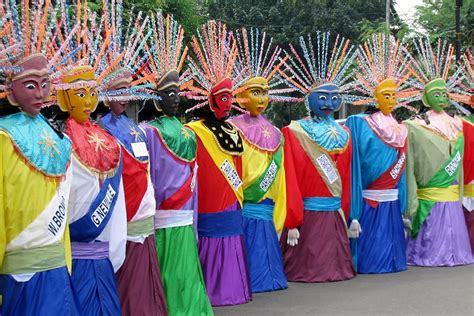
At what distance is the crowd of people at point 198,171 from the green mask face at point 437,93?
22mm

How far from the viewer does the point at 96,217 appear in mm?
4293

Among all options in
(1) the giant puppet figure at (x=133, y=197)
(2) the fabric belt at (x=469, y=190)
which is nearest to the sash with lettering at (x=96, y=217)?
(1) the giant puppet figure at (x=133, y=197)

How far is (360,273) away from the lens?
7566mm

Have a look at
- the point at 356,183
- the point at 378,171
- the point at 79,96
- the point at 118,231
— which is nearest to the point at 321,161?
the point at 356,183

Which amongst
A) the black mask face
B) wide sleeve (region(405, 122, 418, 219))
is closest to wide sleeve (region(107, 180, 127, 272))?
the black mask face

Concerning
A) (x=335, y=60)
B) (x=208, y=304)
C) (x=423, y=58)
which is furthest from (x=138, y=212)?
(x=423, y=58)

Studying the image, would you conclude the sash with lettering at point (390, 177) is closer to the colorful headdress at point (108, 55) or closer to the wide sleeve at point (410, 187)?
the wide sleeve at point (410, 187)

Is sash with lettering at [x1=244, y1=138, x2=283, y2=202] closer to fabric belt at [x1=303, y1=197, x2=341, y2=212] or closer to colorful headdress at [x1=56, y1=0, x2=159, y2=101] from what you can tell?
fabric belt at [x1=303, y1=197, x2=341, y2=212]

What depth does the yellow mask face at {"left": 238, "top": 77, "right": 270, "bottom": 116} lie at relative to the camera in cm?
662

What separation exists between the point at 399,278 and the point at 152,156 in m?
3.22

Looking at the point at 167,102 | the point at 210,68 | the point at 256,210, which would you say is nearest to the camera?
the point at 167,102

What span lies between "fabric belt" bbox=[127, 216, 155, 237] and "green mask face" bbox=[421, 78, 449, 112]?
4199 millimetres

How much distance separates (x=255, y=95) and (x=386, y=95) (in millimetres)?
1710

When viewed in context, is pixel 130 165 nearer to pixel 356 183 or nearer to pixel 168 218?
pixel 168 218
